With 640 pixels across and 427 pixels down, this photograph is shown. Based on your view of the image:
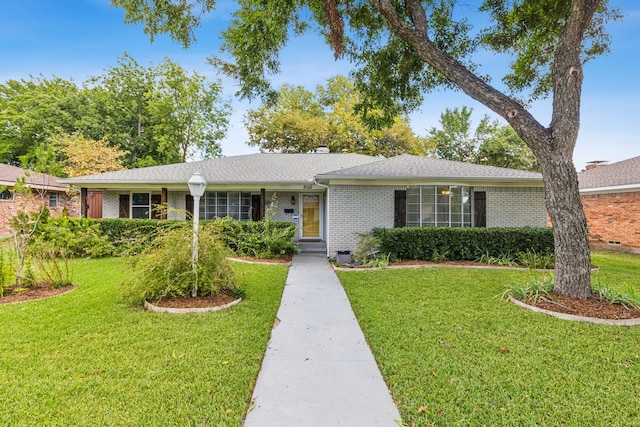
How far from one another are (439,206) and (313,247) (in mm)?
4963

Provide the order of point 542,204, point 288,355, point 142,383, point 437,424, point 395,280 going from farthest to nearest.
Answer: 1. point 542,204
2. point 395,280
3. point 288,355
4. point 142,383
5. point 437,424

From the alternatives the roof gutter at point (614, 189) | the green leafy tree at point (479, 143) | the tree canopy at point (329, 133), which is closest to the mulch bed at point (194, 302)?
the roof gutter at point (614, 189)

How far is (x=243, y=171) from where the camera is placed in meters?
13.4

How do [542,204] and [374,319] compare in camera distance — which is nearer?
[374,319]

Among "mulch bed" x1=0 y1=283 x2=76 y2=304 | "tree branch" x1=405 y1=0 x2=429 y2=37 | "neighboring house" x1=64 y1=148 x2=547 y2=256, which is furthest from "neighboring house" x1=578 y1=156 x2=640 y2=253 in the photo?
"mulch bed" x1=0 y1=283 x2=76 y2=304

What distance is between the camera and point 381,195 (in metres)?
10.6

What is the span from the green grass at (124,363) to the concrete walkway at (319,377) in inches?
A: 7.4

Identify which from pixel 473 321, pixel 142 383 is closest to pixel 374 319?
pixel 473 321

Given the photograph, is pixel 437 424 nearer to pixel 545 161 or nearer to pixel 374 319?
pixel 374 319

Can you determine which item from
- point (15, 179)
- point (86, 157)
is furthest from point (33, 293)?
point (86, 157)

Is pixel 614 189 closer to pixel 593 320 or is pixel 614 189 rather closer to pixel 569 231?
pixel 569 231

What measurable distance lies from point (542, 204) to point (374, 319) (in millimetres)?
9518

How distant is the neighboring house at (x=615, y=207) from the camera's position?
473 inches

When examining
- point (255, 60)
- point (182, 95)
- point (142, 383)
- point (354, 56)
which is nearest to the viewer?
point (142, 383)
